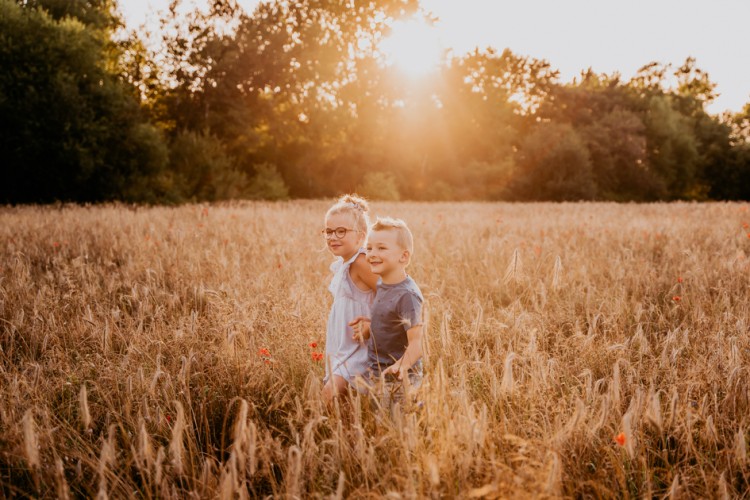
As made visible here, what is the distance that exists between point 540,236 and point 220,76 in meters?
22.8

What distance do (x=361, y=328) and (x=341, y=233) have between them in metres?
0.54

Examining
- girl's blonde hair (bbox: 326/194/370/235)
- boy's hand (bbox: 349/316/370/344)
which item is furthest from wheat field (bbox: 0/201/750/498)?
girl's blonde hair (bbox: 326/194/370/235)

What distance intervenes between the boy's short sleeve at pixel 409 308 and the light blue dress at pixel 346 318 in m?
0.35

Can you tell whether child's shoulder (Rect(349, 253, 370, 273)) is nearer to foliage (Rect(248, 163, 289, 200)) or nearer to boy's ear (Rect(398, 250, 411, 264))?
boy's ear (Rect(398, 250, 411, 264))

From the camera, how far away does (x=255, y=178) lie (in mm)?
26375

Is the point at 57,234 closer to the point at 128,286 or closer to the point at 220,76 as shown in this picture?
the point at 128,286

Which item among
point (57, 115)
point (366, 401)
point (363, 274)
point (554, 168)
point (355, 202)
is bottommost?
point (366, 401)

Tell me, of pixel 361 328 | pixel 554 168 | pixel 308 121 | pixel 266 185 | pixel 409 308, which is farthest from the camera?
pixel 554 168

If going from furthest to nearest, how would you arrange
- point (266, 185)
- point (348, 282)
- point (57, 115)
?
point (266, 185), point (57, 115), point (348, 282)

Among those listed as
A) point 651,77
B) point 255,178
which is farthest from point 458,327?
point 651,77

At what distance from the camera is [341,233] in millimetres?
2646

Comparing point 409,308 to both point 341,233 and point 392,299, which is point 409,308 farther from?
point 341,233

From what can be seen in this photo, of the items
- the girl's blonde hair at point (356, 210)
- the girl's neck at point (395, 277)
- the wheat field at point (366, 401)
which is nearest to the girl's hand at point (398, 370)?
the wheat field at point (366, 401)

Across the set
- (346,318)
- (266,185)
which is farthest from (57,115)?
(346,318)
